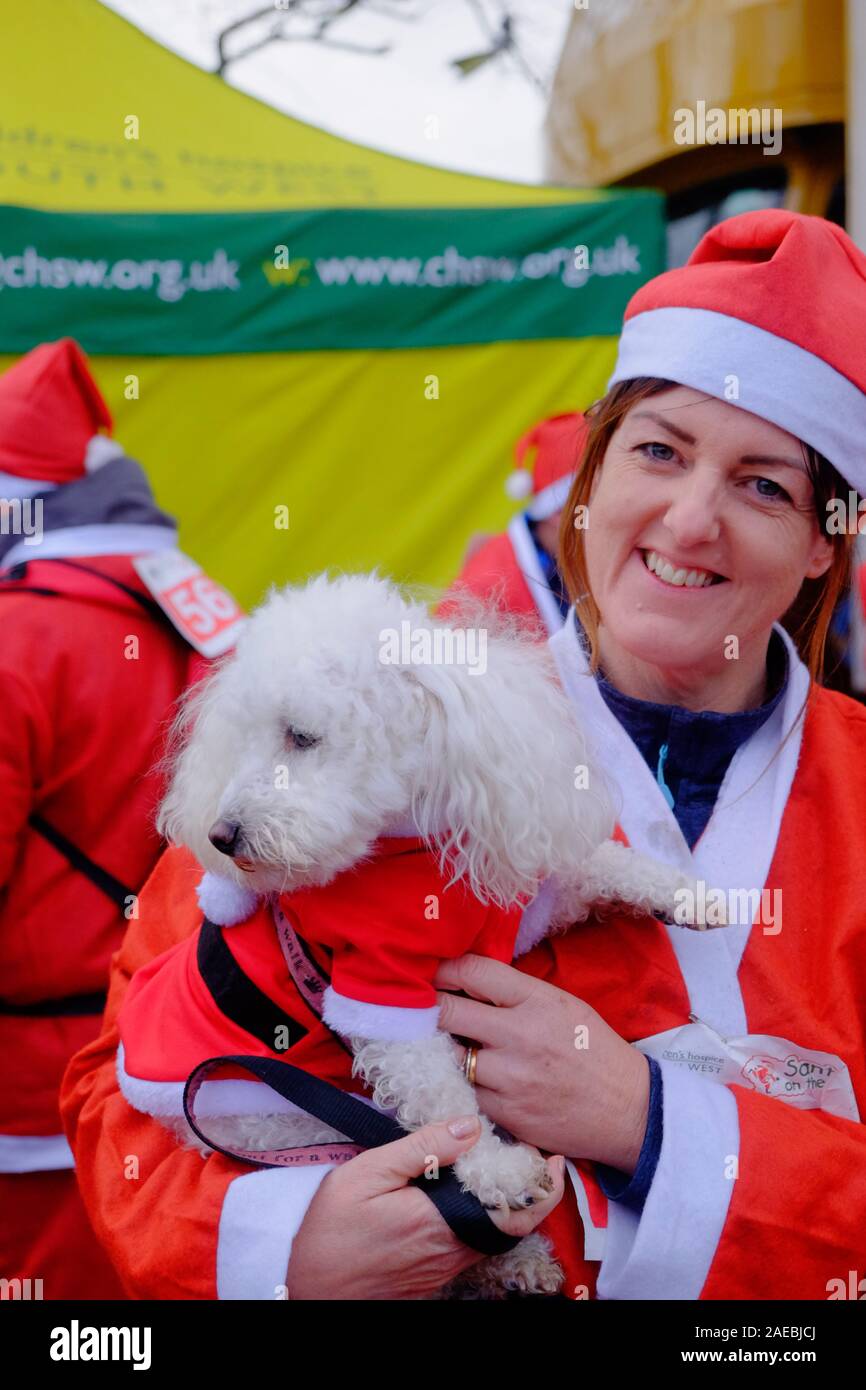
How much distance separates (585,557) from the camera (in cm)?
164

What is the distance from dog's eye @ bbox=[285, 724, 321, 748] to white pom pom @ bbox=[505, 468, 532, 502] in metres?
2.67

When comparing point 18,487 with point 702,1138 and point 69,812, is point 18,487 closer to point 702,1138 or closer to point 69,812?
point 69,812

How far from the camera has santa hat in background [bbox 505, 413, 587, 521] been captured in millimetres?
3570

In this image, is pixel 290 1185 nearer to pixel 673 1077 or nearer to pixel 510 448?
pixel 673 1077

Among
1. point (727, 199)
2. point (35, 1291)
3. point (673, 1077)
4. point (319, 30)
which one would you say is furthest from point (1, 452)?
point (319, 30)

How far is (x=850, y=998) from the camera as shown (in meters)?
1.39

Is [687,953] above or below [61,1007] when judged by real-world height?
above

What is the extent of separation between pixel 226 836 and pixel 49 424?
5.40 feet

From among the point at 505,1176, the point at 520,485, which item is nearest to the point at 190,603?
the point at 505,1176

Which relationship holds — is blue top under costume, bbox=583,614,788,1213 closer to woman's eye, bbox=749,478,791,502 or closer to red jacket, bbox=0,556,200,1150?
woman's eye, bbox=749,478,791,502

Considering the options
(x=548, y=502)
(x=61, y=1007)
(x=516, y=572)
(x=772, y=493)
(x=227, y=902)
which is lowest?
(x=61, y=1007)

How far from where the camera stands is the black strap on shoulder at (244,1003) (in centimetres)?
138

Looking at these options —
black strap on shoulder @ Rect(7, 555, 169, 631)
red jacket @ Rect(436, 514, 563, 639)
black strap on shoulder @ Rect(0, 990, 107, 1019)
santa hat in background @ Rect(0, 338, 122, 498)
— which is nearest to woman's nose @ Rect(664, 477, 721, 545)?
red jacket @ Rect(436, 514, 563, 639)

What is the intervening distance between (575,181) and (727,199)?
80cm
